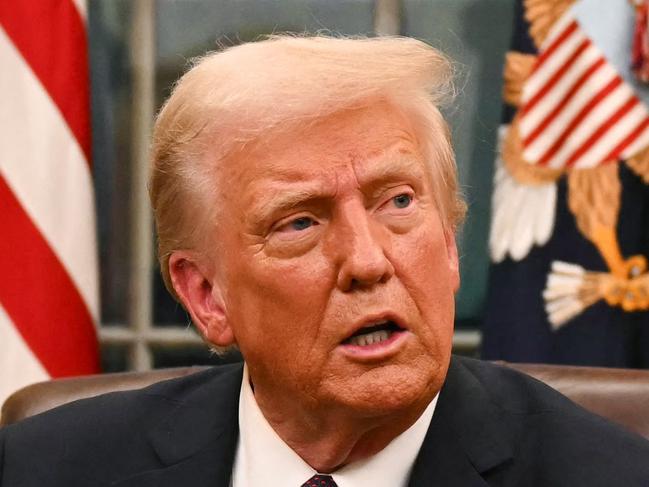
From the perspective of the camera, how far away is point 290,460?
1.89 meters

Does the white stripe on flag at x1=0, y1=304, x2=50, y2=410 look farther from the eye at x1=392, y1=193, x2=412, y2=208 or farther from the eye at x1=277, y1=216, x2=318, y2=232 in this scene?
the eye at x1=392, y1=193, x2=412, y2=208

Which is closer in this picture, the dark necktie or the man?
the man

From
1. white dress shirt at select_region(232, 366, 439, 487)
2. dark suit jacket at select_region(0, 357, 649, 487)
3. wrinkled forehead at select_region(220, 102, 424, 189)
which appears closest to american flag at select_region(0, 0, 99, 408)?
dark suit jacket at select_region(0, 357, 649, 487)

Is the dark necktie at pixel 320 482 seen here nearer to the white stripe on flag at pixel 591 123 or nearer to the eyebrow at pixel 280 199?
the eyebrow at pixel 280 199

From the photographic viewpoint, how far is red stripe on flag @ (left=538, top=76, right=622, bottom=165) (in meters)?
2.80

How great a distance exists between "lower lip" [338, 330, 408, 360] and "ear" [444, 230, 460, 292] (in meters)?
0.21

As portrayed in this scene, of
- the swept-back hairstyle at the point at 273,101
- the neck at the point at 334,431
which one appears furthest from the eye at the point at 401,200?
the neck at the point at 334,431

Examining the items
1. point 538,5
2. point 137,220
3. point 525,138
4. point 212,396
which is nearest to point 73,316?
point 137,220

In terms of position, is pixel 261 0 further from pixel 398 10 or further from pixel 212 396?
pixel 212 396

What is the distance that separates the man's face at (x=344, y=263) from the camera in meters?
1.68

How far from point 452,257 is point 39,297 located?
5.23 feet

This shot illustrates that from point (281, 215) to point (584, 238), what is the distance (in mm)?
1341

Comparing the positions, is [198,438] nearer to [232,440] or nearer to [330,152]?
[232,440]

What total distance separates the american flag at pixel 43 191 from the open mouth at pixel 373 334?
165cm
